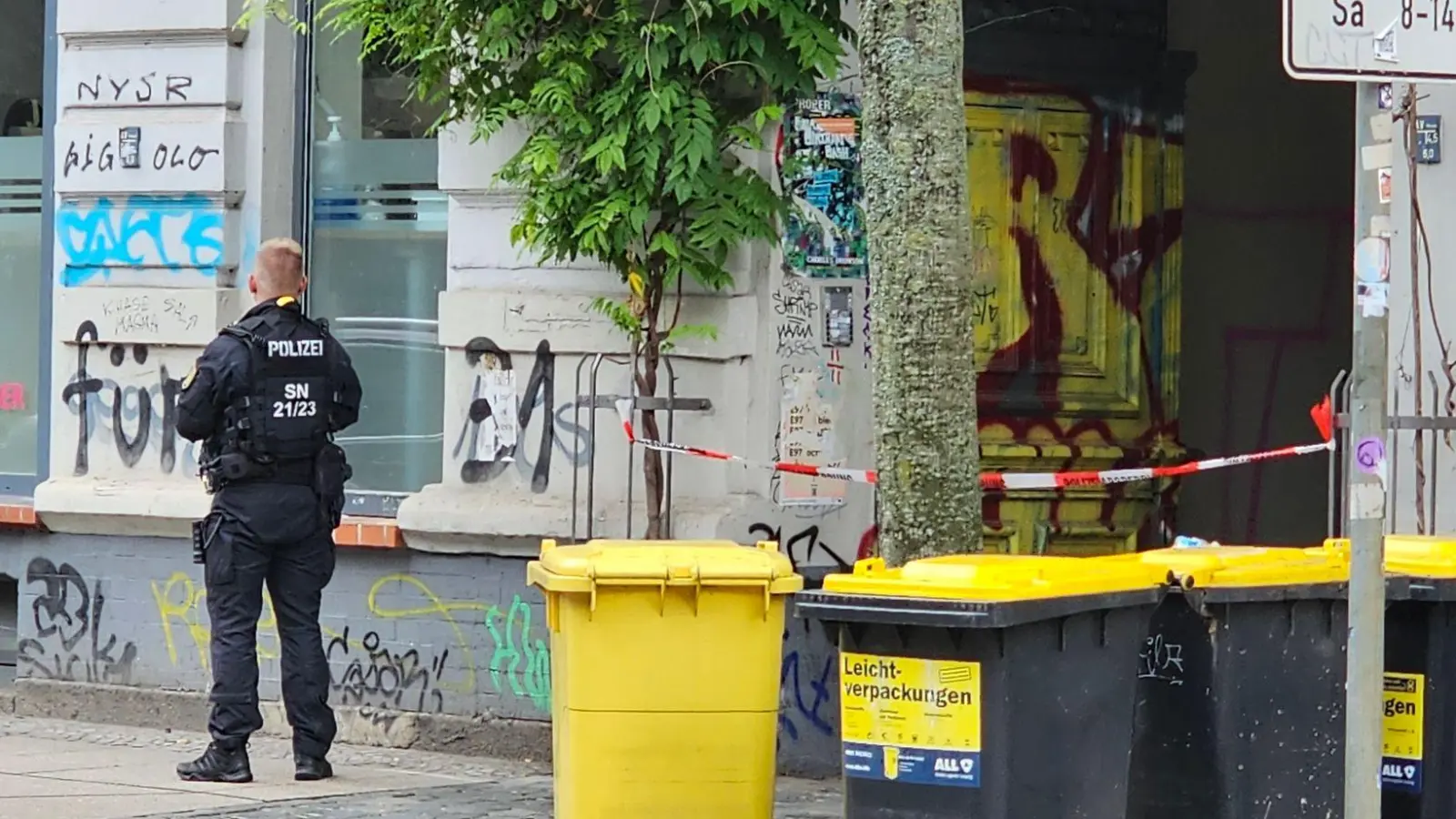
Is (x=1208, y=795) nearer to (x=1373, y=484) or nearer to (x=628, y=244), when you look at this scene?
(x=1373, y=484)

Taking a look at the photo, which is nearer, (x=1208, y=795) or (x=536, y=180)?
(x=1208, y=795)

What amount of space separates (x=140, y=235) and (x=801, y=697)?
3603 mm

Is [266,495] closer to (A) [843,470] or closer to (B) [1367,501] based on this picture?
(A) [843,470]

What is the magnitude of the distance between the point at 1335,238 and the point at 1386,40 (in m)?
6.96

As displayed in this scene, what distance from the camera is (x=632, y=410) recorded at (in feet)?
30.0

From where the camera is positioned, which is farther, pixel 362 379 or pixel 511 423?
pixel 362 379

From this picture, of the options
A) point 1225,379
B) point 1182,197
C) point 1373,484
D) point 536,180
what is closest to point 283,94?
point 536,180

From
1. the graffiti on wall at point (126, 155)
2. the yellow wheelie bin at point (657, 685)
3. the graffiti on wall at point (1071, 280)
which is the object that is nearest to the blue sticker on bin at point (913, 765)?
the yellow wheelie bin at point (657, 685)

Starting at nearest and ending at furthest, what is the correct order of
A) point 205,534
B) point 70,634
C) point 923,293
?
point 923,293, point 205,534, point 70,634

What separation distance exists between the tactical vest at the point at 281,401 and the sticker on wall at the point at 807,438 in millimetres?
1692

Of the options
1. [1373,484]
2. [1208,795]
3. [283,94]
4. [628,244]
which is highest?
[283,94]

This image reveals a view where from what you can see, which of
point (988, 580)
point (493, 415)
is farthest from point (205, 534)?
point (988, 580)

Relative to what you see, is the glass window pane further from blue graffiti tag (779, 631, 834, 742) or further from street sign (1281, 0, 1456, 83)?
street sign (1281, 0, 1456, 83)

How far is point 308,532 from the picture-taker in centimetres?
878
